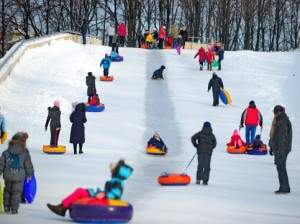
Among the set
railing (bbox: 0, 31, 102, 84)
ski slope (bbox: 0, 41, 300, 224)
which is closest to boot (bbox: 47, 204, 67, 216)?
ski slope (bbox: 0, 41, 300, 224)

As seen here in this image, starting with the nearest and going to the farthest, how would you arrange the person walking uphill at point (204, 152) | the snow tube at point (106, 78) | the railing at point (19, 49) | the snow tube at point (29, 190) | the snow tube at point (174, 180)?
the snow tube at point (29, 190) → the snow tube at point (174, 180) → the person walking uphill at point (204, 152) → the railing at point (19, 49) → the snow tube at point (106, 78)

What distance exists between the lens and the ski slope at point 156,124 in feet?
49.2

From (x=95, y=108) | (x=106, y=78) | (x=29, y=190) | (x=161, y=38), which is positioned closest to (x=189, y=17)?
(x=161, y=38)

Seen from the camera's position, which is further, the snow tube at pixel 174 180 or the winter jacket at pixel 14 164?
the snow tube at pixel 174 180

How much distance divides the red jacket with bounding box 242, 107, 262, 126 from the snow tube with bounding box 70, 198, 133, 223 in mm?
13561

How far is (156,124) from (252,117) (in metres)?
4.32

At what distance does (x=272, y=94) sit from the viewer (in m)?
35.4

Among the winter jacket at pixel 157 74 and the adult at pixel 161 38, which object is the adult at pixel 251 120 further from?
the adult at pixel 161 38

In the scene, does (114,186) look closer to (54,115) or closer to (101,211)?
(101,211)

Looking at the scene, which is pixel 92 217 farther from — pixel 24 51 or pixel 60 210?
pixel 24 51

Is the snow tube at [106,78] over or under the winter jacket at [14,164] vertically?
over

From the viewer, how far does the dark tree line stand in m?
76.6

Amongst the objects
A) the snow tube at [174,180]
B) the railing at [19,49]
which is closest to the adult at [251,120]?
the snow tube at [174,180]

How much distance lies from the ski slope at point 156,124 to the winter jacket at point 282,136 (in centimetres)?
104
